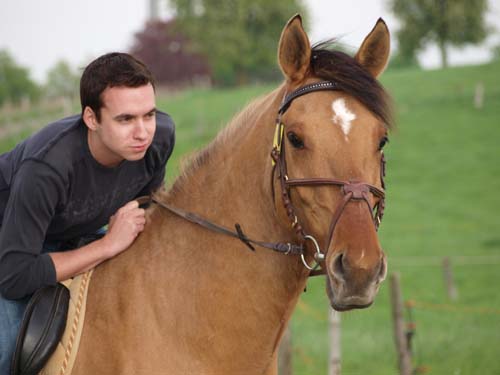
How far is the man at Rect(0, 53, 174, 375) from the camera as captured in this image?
3432 mm

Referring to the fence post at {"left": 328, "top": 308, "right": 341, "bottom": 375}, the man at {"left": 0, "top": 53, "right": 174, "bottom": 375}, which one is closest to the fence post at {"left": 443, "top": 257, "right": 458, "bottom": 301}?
the fence post at {"left": 328, "top": 308, "right": 341, "bottom": 375}

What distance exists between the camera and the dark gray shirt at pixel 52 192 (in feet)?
11.2

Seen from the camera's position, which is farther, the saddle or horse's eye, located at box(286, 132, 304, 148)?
the saddle

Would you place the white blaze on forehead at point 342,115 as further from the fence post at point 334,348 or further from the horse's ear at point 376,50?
the fence post at point 334,348

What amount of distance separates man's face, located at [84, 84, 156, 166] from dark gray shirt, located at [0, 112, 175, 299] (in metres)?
0.14

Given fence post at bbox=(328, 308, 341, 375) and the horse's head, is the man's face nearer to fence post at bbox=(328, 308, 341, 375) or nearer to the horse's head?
the horse's head

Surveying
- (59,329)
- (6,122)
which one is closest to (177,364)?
→ (59,329)

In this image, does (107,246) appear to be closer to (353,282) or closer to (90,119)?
(90,119)

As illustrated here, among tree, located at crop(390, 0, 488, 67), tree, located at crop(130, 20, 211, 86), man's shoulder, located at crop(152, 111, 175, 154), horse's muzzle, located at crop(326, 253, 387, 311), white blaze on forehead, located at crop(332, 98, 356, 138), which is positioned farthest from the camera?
tree, located at crop(130, 20, 211, 86)

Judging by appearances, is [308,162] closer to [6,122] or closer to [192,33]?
[6,122]

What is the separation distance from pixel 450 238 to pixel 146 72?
20.9 m

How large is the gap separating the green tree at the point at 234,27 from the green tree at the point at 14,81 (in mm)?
14278

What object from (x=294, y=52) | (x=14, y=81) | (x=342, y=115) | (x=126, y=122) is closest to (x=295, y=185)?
(x=342, y=115)

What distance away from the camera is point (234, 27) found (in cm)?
5900
